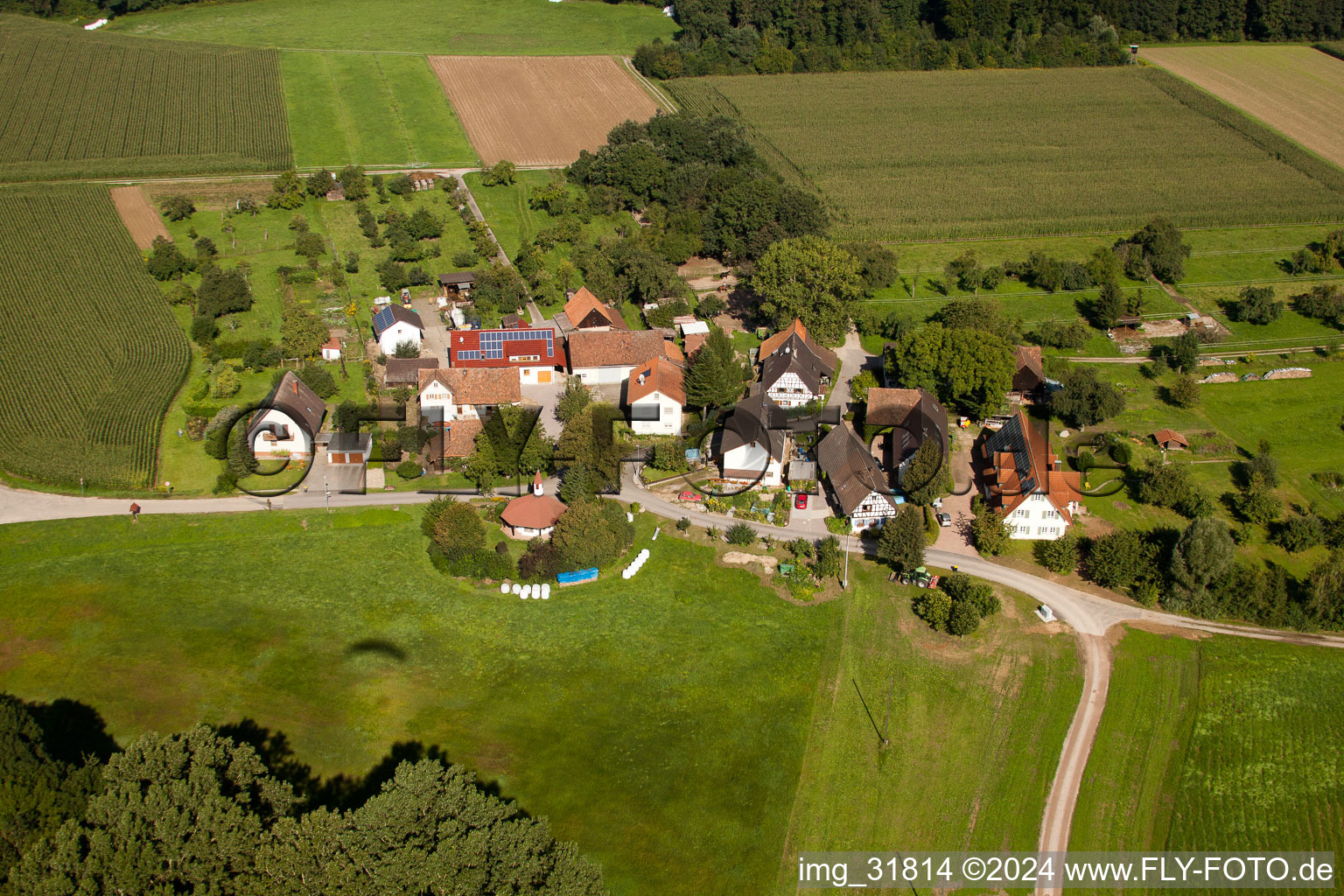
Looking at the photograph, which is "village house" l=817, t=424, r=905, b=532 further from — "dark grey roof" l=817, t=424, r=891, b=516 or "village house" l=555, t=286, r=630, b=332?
"village house" l=555, t=286, r=630, b=332

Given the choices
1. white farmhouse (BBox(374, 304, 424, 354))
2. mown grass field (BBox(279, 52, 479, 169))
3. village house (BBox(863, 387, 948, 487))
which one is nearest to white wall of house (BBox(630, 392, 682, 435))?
village house (BBox(863, 387, 948, 487))

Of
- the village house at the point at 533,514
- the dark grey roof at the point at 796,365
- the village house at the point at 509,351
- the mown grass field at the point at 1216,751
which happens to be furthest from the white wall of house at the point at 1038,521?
the village house at the point at 509,351

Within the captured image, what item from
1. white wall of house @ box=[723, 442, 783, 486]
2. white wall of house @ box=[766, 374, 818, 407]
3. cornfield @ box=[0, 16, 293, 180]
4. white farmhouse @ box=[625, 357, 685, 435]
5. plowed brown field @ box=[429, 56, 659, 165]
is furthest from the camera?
plowed brown field @ box=[429, 56, 659, 165]

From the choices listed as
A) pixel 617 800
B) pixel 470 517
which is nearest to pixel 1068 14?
pixel 470 517

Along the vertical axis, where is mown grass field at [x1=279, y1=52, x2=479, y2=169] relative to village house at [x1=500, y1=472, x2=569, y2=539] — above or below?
above

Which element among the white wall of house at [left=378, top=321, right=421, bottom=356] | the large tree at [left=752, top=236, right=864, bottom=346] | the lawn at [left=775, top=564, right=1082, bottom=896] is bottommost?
the lawn at [left=775, top=564, right=1082, bottom=896]
